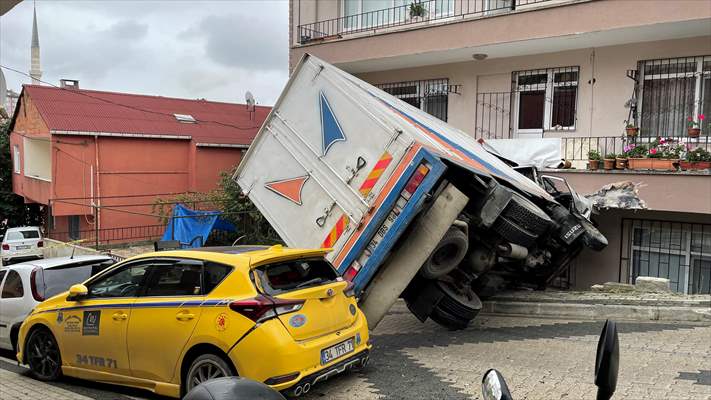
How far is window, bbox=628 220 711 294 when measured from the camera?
10258 millimetres

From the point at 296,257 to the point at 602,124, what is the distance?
8368 mm

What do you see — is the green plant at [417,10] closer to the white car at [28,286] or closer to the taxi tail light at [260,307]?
the white car at [28,286]

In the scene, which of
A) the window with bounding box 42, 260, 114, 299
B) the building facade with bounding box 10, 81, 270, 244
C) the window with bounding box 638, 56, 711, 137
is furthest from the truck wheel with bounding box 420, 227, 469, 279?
the building facade with bounding box 10, 81, 270, 244

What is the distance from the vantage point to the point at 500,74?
12.7 metres

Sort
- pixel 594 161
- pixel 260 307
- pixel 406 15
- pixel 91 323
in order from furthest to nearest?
1. pixel 406 15
2. pixel 594 161
3. pixel 91 323
4. pixel 260 307

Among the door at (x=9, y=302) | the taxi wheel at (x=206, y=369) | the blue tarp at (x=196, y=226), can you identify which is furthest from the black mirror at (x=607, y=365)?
the blue tarp at (x=196, y=226)

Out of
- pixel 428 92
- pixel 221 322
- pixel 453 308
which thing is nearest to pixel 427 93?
pixel 428 92

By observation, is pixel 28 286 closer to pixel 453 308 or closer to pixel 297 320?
pixel 297 320

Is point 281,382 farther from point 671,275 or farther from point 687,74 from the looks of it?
point 687,74

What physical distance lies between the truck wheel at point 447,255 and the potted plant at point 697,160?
15.9 feet

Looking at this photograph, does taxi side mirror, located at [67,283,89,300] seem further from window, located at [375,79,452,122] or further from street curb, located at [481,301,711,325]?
window, located at [375,79,452,122]

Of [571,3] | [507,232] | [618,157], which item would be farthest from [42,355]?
[571,3]

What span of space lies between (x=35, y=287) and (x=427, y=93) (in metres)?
9.52

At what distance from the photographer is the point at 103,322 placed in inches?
224
